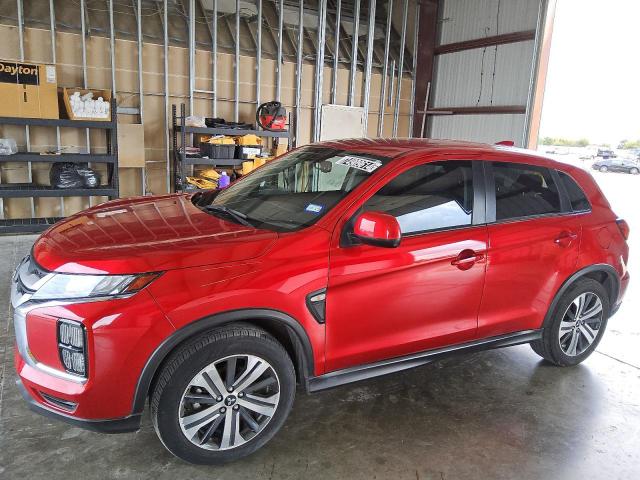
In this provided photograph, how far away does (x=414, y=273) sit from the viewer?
259 cm

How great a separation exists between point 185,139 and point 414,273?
6.20 metres

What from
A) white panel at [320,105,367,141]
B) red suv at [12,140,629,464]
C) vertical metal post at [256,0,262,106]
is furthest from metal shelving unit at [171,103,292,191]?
red suv at [12,140,629,464]

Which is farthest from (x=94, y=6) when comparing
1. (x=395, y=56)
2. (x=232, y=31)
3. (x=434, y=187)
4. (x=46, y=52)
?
(x=434, y=187)

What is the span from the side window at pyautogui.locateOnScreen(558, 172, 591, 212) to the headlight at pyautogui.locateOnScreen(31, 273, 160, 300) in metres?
2.66

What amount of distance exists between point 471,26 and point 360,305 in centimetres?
992

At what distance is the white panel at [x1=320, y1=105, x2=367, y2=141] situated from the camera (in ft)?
33.0

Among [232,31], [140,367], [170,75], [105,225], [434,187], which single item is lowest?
[140,367]

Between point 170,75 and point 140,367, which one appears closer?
point 140,367

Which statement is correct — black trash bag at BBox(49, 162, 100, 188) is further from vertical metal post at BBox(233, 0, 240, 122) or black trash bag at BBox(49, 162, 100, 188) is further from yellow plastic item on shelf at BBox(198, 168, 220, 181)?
vertical metal post at BBox(233, 0, 240, 122)

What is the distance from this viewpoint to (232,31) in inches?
355

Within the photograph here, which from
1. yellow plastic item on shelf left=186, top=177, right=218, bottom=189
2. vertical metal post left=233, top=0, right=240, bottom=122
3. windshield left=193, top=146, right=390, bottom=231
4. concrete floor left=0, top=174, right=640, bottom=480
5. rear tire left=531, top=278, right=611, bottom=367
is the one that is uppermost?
vertical metal post left=233, top=0, right=240, bottom=122

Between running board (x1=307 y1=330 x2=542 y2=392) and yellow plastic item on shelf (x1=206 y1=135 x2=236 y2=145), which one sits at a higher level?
yellow plastic item on shelf (x1=206 y1=135 x2=236 y2=145)

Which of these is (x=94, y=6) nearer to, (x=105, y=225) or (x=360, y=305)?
(x=105, y=225)

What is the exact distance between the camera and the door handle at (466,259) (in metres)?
2.72
